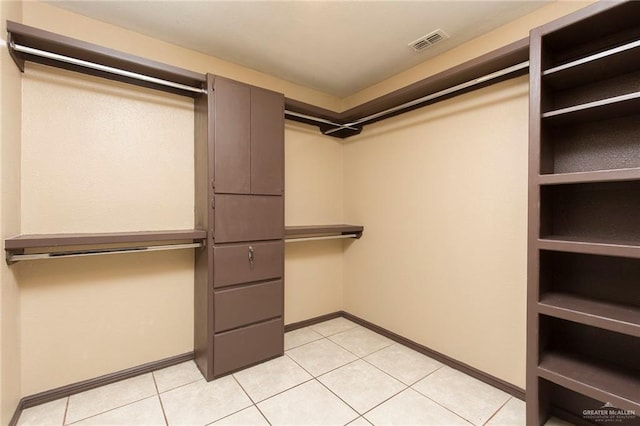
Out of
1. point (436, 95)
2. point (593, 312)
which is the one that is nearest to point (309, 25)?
point (436, 95)

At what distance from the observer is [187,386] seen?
2.13m

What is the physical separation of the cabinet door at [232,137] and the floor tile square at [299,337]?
1560mm

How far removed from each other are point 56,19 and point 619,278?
3.89 meters

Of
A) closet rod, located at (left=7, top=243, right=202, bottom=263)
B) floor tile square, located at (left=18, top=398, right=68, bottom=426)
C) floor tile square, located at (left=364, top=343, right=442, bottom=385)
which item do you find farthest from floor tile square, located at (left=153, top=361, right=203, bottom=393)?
floor tile square, located at (left=364, top=343, right=442, bottom=385)

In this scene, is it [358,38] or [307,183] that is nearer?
[358,38]

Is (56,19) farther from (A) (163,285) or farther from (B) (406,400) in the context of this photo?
(B) (406,400)

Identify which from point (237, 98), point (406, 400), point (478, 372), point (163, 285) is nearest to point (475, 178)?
point (478, 372)

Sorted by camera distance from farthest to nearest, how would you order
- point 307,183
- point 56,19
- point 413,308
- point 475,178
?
point 307,183 → point 413,308 → point 475,178 → point 56,19

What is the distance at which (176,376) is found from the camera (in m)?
2.26

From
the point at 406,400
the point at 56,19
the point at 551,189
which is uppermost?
the point at 56,19

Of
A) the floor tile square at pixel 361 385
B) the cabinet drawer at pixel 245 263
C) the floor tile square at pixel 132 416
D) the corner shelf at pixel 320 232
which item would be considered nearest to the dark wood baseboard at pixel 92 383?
the floor tile square at pixel 132 416

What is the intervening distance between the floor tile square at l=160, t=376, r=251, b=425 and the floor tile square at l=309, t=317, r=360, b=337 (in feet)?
3.81

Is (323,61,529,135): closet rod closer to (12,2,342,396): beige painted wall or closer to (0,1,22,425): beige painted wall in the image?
(12,2,342,396): beige painted wall

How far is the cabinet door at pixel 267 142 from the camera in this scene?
2.43 metres
